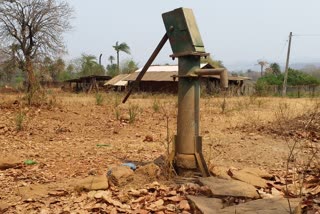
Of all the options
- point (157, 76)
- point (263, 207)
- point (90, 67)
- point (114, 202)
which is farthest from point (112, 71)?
point (263, 207)

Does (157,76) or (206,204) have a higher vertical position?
(157,76)

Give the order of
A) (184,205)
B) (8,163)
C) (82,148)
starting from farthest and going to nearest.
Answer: (82,148), (8,163), (184,205)

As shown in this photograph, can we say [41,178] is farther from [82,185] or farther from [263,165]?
[263,165]

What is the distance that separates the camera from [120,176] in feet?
10.2

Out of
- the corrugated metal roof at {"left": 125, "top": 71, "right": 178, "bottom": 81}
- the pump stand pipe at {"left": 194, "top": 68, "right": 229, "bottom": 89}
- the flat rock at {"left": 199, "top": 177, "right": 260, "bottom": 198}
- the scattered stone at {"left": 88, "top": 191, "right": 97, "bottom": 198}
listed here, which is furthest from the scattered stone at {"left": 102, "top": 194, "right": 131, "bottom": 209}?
the corrugated metal roof at {"left": 125, "top": 71, "right": 178, "bottom": 81}

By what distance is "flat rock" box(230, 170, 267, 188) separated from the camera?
3053 millimetres

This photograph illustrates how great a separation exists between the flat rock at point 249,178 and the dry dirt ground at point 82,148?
0.32 m

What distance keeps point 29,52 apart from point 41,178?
3002cm

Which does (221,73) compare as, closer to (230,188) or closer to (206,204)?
(230,188)

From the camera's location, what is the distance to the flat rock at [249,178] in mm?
3053

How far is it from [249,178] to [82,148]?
2.57 metres

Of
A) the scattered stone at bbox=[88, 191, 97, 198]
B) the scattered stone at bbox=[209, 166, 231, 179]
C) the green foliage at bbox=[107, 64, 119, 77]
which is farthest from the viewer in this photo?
the green foliage at bbox=[107, 64, 119, 77]

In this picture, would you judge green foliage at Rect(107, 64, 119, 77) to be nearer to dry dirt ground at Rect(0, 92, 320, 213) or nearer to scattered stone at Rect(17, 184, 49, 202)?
dry dirt ground at Rect(0, 92, 320, 213)

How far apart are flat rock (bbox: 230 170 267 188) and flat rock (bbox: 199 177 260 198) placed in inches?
7.2
